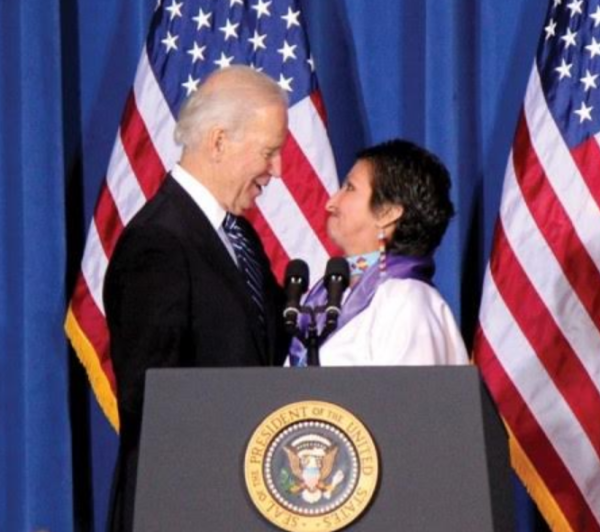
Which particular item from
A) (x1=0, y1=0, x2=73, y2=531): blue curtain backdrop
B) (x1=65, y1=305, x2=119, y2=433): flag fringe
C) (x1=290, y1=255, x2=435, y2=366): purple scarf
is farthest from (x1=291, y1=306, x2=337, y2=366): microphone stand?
(x1=0, y1=0, x2=73, y2=531): blue curtain backdrop

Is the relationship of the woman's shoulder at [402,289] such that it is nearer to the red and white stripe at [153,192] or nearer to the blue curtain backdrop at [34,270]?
the red and white stripe at [153,192]

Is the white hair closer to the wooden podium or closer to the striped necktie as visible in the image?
the striped necktie

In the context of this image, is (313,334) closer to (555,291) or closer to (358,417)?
(358,417)

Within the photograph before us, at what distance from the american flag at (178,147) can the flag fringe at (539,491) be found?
0.66 meters

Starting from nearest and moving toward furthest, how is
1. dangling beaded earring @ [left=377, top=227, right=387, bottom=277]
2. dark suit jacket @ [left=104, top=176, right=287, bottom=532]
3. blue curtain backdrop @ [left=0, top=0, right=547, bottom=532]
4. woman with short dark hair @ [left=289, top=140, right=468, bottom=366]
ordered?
dark suit jacket @ [left=104, top=176, right=287, bottom=532]
woman with short dark hair @ [left=289, top=140, right=468, bottom=366]
dangling beaded earring @ [left=377, top=227, right=387, bottom=277]
blue curtain backdrop @ [left=0, top=0, right=547, bottom=532]

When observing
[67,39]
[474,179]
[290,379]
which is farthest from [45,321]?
[290,379]

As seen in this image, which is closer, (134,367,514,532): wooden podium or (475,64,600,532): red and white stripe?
(134,367,514,532): wooden podium

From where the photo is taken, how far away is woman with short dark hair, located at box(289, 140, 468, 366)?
2.92 m

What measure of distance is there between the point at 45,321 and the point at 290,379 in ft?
7.34

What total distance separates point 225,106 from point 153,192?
50.1 inches

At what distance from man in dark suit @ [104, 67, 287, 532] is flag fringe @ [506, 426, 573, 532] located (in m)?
1.09

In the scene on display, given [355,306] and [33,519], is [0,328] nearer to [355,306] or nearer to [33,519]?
[33,519]

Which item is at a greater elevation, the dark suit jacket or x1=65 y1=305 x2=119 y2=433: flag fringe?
x1=65 y1=305 x2=119 y2=433: flag fringe

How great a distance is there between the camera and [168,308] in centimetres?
255
